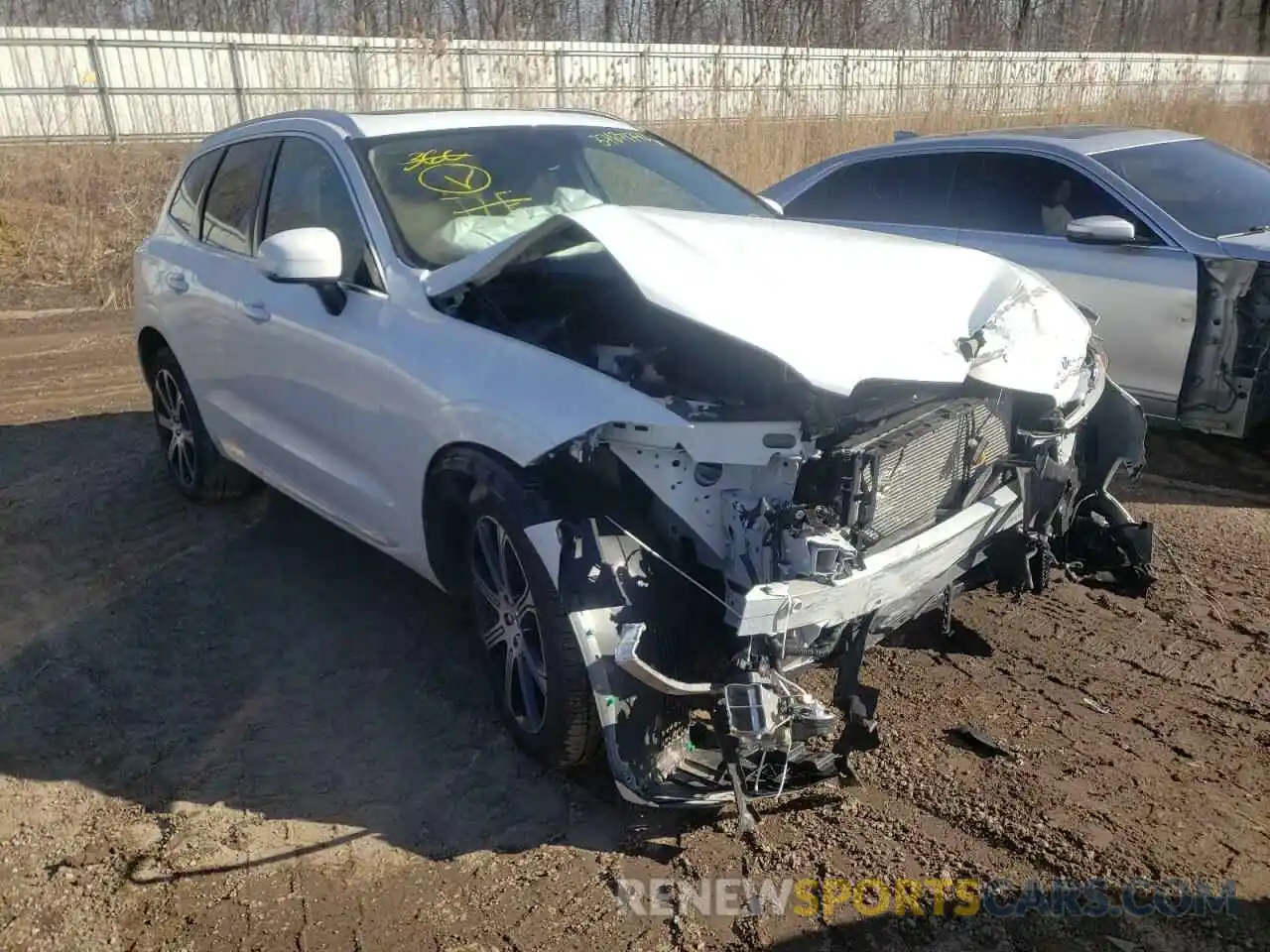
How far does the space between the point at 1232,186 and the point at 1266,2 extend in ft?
109

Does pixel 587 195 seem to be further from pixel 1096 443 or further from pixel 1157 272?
pixel 1157 272

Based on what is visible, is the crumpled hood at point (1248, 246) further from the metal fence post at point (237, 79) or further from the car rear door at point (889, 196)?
the metal fence post at point (237, 79)

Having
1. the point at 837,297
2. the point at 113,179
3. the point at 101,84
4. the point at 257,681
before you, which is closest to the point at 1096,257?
the point at 837,297

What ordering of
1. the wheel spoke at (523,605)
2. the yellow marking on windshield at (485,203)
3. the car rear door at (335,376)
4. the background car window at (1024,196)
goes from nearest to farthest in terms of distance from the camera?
the wheel spoke at (523,605)
the car rear door at (335,376)
the yellow marking on windshield at (485,203)
the background car window at (1024,196)

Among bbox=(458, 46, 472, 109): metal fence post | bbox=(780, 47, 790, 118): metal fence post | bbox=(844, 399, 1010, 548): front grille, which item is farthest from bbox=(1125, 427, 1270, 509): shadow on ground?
bbox=(458, 46, 472, 109): metal fence post

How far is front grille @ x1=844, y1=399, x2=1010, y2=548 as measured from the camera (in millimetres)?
2676

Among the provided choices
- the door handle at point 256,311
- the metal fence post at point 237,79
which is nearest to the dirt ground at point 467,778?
the door handle at point 256,311

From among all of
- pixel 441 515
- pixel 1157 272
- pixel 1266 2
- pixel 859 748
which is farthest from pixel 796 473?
pixel 1266 2

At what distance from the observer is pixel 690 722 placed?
2.96 meters

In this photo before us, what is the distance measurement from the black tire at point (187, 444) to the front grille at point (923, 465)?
11.4 feet

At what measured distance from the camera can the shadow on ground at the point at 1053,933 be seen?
94.4 inches

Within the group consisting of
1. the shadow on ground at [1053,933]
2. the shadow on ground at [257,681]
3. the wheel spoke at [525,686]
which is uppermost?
the wheel spoke at [525,686]

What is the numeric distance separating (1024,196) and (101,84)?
18.1 m

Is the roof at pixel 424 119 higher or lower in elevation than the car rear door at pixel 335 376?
higher
